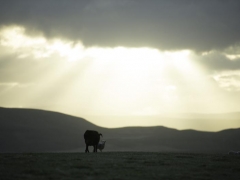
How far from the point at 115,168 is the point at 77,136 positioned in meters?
126

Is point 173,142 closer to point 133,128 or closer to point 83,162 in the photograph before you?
point 133,128

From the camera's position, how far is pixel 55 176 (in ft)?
74.3

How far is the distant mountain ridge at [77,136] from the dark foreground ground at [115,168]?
9775 centimetres

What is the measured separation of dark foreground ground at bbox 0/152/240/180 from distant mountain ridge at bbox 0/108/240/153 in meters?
97.8

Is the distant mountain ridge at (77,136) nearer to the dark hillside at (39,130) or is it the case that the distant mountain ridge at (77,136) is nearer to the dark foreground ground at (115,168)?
the dark hillside at (39,130)

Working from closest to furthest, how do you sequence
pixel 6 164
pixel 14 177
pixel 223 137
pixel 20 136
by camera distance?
pixel 14 177, pixel 6 164, pixel 20 136, pixel 223 137

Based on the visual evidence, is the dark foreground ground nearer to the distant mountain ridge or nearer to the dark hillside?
the distant mountain ridge

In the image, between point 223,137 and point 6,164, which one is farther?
point 223,137

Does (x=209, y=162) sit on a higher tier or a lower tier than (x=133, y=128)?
lower

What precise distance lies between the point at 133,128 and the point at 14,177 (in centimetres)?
16402

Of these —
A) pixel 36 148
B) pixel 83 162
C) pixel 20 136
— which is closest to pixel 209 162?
pixel 83 162

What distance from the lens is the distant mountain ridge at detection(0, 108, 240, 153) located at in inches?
5349

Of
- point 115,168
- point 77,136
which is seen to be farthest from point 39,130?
point 115,168

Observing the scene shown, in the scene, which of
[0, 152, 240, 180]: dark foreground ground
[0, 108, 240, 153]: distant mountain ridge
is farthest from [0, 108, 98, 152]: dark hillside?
[0, 152, 240, 180]: dark foreground ground
